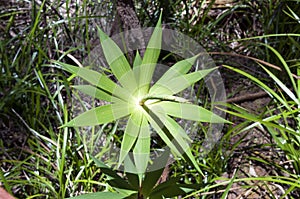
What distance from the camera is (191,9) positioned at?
2.11 meters

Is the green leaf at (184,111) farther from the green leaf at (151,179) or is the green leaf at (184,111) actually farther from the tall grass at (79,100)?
the tall grass at (79,100)

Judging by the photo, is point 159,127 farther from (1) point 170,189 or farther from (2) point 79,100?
(2) point 79,100

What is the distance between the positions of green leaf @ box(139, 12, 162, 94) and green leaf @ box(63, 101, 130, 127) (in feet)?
0.16

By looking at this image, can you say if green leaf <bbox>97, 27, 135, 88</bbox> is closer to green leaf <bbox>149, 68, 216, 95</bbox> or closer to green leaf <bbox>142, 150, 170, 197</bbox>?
green leaf <bbox>149, 68, 216, 95</bbox>

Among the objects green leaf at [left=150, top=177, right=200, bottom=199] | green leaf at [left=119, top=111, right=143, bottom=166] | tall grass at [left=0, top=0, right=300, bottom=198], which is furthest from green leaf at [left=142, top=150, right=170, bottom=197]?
tall grass at [left=0, top=0, right=300, bottom=198]

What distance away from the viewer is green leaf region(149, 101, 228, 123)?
2.92 feet

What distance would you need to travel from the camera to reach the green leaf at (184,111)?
2.92ft

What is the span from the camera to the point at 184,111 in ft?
2.94

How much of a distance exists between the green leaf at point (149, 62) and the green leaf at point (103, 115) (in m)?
0.05

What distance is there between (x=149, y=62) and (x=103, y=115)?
0.49ft

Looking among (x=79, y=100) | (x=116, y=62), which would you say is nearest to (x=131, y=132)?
(x=116, y=62)

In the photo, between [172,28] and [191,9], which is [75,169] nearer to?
[172,28]

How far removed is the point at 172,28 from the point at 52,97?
570mm

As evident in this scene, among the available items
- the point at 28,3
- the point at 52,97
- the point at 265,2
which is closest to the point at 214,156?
the point at 52,97
